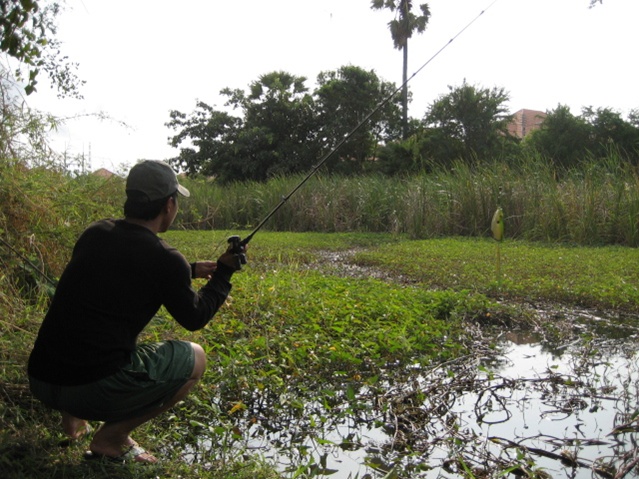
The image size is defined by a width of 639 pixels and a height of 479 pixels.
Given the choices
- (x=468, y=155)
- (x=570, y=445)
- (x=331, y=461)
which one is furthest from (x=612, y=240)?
(x=468, y=155)

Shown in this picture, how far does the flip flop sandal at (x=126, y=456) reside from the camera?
2713 millimetres

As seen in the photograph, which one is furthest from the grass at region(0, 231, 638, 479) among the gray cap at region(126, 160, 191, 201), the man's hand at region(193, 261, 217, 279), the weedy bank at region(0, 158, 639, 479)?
the gray cap at region(126, 160, 191, 201)

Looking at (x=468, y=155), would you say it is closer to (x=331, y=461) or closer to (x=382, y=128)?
(x=382, y=128)

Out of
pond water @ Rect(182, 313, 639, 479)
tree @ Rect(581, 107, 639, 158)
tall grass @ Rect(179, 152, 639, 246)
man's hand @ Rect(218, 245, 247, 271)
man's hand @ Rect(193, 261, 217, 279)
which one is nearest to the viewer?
man's hand @ Rect(218, 245, 247, 271)

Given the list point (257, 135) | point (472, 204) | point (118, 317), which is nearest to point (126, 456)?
point (118, 317)

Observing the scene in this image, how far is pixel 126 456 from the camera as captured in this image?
108 inches

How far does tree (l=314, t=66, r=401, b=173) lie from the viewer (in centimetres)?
2916

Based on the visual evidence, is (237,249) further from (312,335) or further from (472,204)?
(472,204)

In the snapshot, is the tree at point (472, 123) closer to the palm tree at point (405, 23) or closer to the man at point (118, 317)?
the palm tree at point (405, 23)

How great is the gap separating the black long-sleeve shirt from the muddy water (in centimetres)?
102

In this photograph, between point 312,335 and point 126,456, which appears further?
point 312,335

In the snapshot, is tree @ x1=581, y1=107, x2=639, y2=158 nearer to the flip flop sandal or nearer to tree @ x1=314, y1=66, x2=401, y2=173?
tree @ x1=314, y1=66, x2=401, y2=173

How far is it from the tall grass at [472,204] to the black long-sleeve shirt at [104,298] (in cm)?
658

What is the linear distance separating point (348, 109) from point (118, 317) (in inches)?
1096
